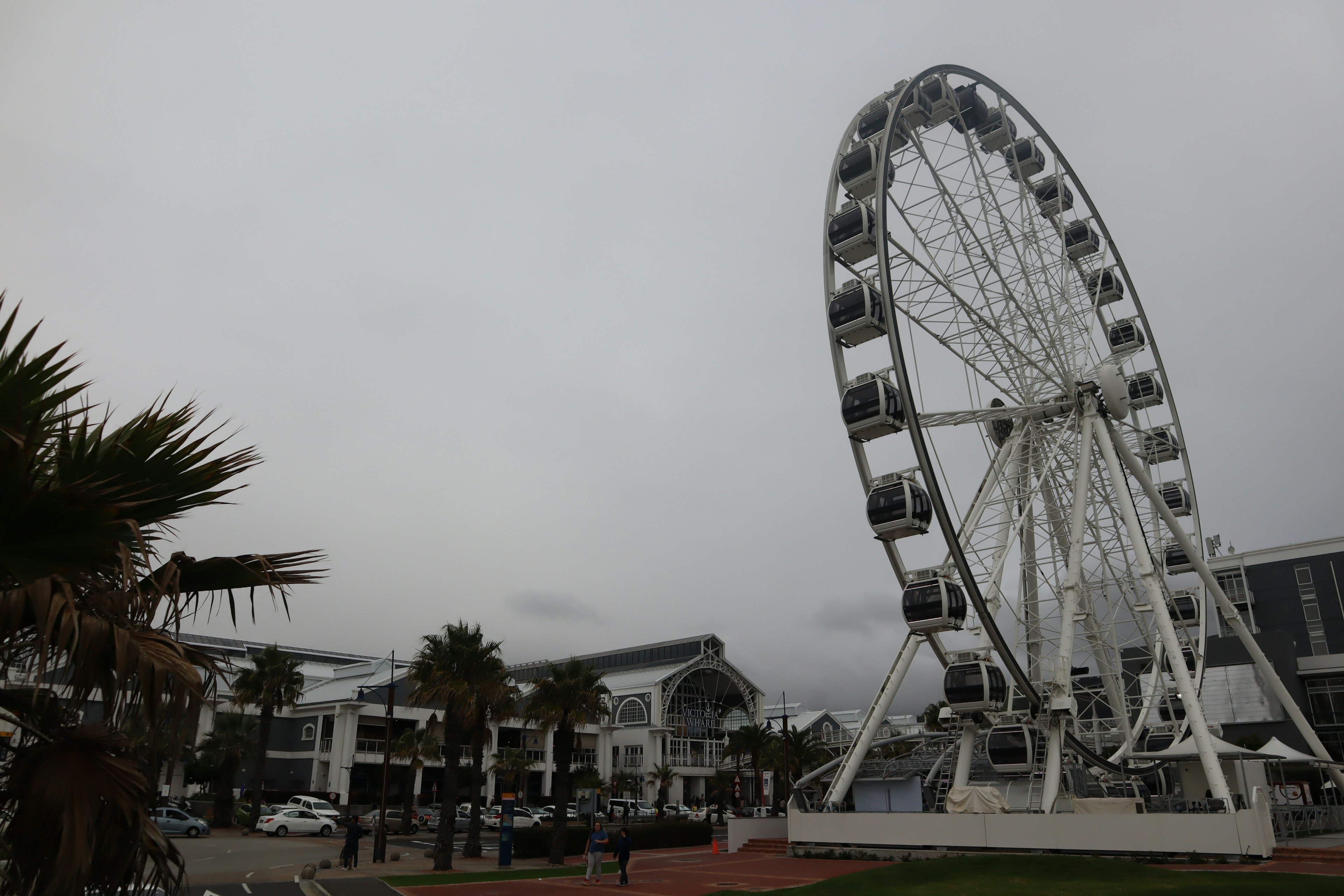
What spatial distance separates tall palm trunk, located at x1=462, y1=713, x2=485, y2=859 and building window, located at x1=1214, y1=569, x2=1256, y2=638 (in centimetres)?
5463

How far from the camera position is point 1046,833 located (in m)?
23.4

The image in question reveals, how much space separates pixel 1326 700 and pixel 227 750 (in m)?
Result: 66.8

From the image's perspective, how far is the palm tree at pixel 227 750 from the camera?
44719 millimetres

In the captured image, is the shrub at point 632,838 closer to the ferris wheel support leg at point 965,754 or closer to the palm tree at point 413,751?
the ferris wheel support leg at point 965,754

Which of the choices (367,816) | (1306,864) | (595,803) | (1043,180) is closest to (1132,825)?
(1306,864)

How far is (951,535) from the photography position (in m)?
25.0

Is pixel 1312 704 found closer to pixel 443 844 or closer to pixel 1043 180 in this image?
pixel 1043 180

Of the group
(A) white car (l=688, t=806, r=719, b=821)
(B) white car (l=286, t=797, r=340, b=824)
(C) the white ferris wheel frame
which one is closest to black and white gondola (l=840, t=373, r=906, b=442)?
(C) the white ferris wheel frame

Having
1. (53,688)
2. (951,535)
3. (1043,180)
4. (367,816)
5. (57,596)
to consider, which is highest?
(1043,180)

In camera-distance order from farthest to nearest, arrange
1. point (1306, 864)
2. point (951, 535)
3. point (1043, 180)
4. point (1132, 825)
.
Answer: point (1043, 180), point (951, 535), point (1132, 825), point (1306, 864)

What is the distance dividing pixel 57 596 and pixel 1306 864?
26060 millimetres

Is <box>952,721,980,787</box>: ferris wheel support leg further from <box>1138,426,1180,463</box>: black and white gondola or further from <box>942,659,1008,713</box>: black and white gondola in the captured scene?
<box>1138,426,1180,463</box>: black and white gondola

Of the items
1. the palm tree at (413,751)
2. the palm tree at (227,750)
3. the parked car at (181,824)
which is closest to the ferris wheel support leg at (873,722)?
the palm tree at (413,751)

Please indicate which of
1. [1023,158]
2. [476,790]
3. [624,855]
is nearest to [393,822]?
[476,790]
